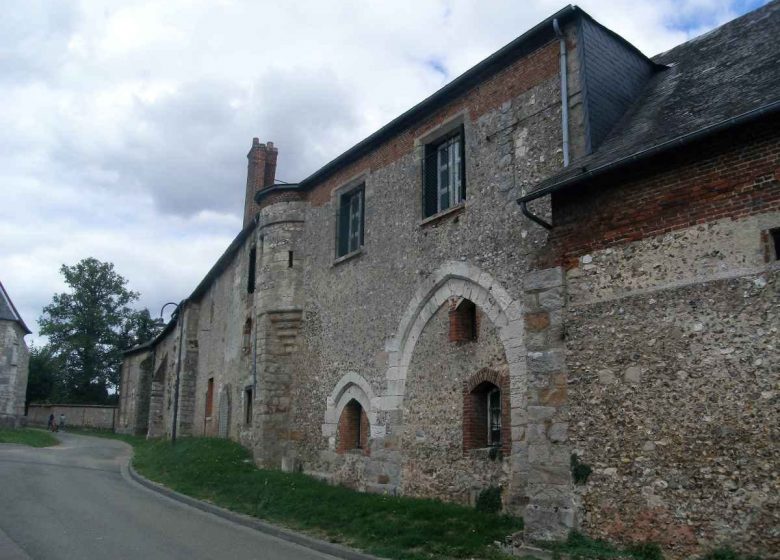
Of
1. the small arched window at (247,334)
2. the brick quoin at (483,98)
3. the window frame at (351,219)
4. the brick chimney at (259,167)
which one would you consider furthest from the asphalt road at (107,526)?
the brick chimney at (259,167)

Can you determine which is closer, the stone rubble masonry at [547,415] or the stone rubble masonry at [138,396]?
the stone rubble masonry at [547,415]

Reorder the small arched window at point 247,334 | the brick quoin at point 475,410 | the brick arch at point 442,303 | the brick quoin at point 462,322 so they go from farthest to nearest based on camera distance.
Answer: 1. the small arched window at point 247,334
2. the brick quoin at point 462,322
3. the brick quoin at point 475,410
4. the brick arch at point 442,303

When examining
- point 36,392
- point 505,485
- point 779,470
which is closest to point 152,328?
point 36,392

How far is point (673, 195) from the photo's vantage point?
26.2ft

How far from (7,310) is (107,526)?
32.9m

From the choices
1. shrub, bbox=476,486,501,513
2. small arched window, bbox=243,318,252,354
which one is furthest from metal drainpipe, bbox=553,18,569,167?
small arched window, bbox=243,318,252,354

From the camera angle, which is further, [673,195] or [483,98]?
[483,98]

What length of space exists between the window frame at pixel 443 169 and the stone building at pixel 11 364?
31.6 m

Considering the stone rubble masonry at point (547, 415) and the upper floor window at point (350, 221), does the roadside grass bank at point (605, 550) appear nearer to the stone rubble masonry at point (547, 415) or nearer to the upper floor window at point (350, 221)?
the stone rubble masonry at point (547, 415)

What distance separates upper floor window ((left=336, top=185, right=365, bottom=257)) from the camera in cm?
1561

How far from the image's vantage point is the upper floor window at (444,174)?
1286 cm

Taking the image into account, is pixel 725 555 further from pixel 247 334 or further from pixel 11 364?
pixel 11 364

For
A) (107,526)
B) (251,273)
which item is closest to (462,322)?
(107,526)

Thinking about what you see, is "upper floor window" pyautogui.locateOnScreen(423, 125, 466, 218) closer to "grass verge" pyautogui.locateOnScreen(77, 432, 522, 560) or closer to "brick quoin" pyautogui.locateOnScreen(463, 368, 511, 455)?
"brick quoin" pyautogui.locateOnScreen(463, 368, 511, 455)
